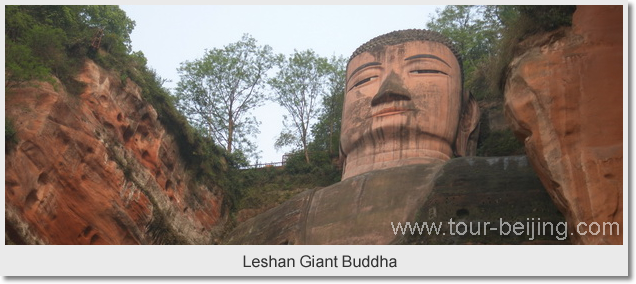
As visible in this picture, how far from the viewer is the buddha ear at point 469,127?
15.4 metres

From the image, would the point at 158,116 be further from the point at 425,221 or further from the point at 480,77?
the point at 480,77

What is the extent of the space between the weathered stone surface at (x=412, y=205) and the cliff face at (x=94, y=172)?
5.83ft

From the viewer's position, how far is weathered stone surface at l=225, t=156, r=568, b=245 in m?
11.2

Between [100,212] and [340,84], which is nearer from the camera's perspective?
[100,212]

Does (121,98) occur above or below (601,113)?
above

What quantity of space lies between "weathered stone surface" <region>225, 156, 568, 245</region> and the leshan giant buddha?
2cm

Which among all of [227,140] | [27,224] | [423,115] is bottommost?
[27,224]

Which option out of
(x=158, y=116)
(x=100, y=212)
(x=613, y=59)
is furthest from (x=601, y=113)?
(x=158, y=116)

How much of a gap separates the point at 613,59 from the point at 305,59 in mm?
13108

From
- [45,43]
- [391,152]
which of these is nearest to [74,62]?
[45,43]

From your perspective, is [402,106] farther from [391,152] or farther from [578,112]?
[578,112]

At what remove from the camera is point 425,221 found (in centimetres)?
1159

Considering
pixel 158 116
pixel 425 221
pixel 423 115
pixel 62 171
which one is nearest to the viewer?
pixel 425 221

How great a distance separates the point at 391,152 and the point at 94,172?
5.22 m
